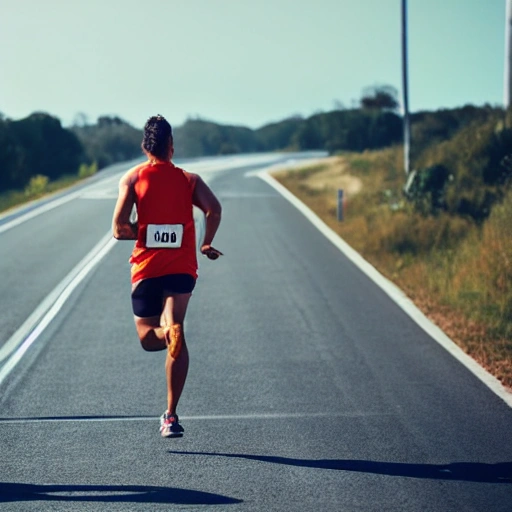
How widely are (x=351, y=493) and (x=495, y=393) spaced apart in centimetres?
283

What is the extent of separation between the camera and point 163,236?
267 inches

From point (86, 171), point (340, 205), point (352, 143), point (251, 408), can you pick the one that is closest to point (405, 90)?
point (340, 205)

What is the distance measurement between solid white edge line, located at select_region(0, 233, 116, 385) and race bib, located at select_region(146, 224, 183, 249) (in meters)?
2.80

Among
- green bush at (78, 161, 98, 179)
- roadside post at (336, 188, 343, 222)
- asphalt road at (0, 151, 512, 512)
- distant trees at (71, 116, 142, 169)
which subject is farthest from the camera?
distant trees at (71, 116, 142, 169)

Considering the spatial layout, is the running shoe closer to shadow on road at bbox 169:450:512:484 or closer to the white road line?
shadow on road at bbox 169:450:512:484

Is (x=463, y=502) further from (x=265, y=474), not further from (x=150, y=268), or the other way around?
(x=150, y=268)

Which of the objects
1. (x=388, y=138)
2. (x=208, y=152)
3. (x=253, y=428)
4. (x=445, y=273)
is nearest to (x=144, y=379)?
(x=253, y=428)

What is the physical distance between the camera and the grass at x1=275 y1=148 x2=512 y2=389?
A: 1109cm

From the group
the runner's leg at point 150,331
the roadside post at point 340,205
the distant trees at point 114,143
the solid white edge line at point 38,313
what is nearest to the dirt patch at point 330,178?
the roadside post at point 340,205

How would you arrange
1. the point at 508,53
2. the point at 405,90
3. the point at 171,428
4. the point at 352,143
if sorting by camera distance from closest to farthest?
the point at 171,428, the point at 508,53, the point at 405,90, the point at 352,143

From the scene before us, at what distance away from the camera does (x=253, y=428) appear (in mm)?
7359

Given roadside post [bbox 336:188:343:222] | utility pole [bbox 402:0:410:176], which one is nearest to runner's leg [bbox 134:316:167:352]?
roadside post [bbox 336:188:343:222]

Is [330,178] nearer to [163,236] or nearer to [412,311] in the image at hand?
[412,311]

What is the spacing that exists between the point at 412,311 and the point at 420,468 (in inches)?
248
